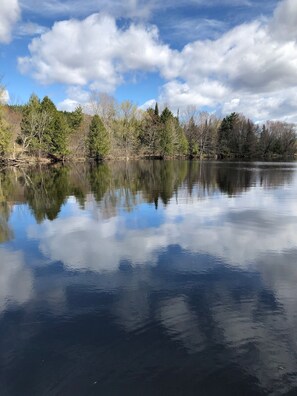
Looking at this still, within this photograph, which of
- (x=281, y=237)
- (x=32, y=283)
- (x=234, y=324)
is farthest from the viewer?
(x=281, y=237)

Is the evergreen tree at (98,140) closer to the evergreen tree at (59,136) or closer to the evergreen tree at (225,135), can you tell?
the evergreen tree at (59,136)

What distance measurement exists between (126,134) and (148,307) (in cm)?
7710

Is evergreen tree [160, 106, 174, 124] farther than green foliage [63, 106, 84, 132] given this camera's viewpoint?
Yes

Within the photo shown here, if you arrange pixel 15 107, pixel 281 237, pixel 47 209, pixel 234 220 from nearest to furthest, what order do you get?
1. pixel 281 237
2. pixel 234 220
3. pixel 47 209
4. pixel 15 107

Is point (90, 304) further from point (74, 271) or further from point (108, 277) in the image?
point (74, 271)

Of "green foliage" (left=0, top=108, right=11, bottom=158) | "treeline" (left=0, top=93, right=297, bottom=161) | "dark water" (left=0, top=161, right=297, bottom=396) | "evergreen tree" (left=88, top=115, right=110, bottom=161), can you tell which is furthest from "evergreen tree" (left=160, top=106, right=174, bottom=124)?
"dark water" (left=0, top=161, right=297, bottom=396)

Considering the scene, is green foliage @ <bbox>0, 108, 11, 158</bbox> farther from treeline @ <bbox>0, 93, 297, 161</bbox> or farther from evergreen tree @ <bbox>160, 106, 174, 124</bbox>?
evergreen tree @ <bbox>160, 106, 174, 124</bbox>

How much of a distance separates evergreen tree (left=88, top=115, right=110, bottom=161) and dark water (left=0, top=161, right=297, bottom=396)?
185 ft

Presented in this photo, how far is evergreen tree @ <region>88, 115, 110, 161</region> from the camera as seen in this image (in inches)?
2665

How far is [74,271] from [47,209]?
357 inches

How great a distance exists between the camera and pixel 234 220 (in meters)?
13.8

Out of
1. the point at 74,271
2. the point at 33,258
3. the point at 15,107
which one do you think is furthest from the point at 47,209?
the point at 15,107

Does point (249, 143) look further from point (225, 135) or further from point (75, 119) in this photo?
point (75, 119)

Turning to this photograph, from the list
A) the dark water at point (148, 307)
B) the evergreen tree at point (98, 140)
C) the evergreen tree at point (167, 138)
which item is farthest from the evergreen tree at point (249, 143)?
the dark water at point (148, 307)
